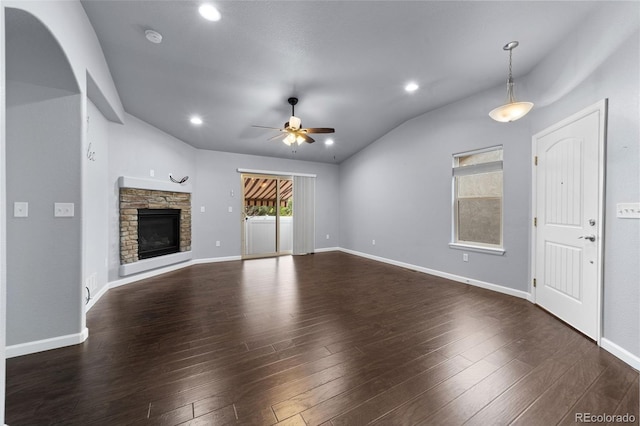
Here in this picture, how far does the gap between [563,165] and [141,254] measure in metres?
6.03

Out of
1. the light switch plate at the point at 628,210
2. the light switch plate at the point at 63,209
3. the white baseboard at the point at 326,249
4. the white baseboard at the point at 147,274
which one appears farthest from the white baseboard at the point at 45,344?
the white baseboard at the point at 326,249

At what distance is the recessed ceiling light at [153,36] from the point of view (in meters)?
2.34

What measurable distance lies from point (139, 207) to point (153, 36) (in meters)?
2.72

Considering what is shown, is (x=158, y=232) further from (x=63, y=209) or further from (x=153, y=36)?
(x=153, y=36)

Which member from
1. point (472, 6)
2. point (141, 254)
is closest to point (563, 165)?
point (472, 6)

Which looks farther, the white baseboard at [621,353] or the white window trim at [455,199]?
the white window trim at [455,199]

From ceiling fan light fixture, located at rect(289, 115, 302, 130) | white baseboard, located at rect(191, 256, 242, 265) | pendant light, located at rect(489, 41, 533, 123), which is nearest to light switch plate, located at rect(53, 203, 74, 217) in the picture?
ceiling fan light fixture, located at rect(289, 115, 302, 130)

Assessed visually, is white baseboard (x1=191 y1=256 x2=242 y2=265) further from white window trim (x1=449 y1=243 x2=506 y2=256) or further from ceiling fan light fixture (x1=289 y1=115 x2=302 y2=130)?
white window trim (x1=449 y1=243 x2=506 y2=256)

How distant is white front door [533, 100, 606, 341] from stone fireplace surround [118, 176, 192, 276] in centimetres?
574

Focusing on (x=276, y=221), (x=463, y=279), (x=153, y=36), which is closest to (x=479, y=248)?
(x=463, y=279)

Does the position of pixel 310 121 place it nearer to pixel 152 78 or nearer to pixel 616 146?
pixel 152 78

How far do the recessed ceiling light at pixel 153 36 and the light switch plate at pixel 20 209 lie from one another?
1861 mm

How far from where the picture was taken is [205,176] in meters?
5.47

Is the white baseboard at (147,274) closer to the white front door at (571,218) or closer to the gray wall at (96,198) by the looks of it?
the gray wall at (96,198)
